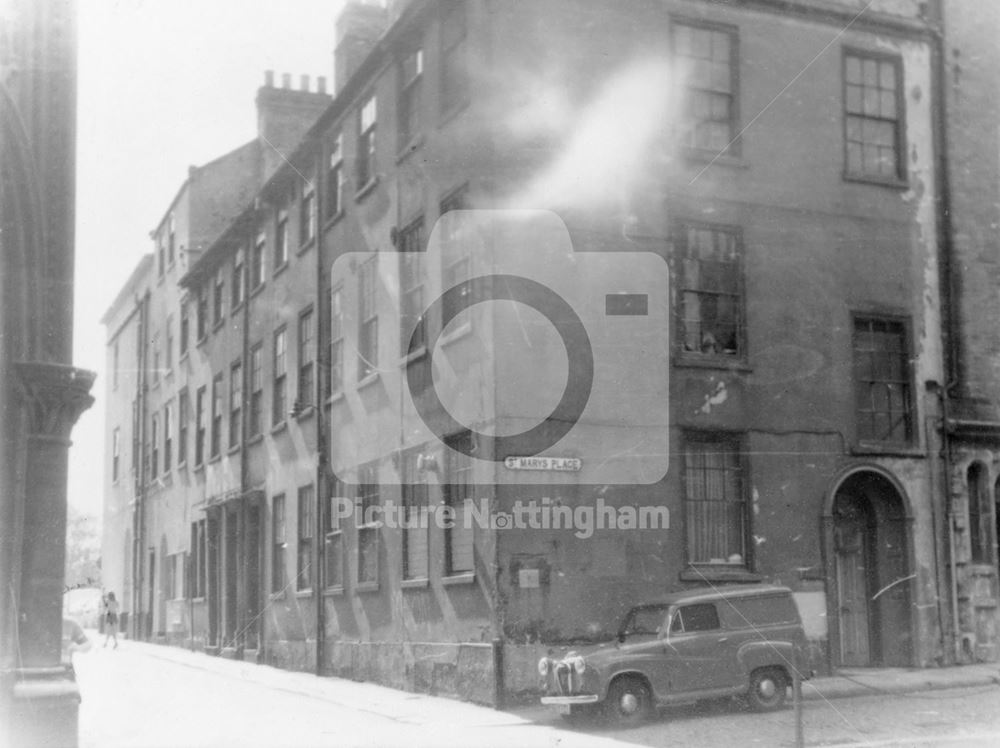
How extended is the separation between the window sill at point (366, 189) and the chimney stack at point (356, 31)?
500 centimetres

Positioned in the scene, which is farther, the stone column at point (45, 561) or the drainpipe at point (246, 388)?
the drainpipe at point (246, 388)

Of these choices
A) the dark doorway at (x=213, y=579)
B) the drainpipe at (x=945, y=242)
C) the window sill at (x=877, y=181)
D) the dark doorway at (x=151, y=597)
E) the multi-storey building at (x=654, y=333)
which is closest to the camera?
the multi-storey building at (x=654, y=333)

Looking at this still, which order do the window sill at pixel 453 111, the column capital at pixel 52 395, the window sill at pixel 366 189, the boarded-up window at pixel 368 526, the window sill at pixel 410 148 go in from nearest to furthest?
1. the column capital at pixel 52 395
2. the window sill at pixel 453 111
3. the window sill at pixel 410 148
4. the boarded-up window at pixel 368 526
5. the window sill at pixel 366 189

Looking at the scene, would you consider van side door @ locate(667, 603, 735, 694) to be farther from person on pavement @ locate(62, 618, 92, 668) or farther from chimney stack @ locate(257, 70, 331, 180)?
chimney stack @ locate(257, 70, 331, 180)

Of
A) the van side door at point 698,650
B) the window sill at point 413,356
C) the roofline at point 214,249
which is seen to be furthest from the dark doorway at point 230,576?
the van side door at point 698,650

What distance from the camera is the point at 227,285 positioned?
31.5 metres

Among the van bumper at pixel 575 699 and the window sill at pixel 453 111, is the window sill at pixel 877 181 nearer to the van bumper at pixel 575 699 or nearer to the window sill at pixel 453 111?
the window sill at pixel 453 111

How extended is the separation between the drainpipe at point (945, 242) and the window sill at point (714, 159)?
3.67 m

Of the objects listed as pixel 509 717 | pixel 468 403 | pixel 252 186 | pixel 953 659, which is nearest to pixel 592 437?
pixel 468 403

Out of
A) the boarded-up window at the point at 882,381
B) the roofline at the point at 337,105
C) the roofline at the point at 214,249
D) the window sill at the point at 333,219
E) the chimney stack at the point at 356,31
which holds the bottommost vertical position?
the boarded-up window at the point at 882,381

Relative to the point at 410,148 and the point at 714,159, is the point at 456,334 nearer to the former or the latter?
A: the point at 410,148

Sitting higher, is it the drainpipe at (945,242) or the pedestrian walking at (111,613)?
the drainpipe at (945,242)

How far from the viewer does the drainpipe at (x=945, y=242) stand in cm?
1889

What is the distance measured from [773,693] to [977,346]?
25.2 ft
